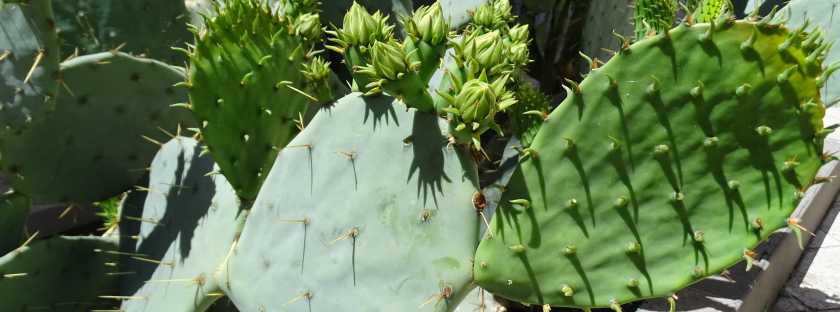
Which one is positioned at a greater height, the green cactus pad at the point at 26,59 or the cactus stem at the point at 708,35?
the cactus stem at the point at 708,35

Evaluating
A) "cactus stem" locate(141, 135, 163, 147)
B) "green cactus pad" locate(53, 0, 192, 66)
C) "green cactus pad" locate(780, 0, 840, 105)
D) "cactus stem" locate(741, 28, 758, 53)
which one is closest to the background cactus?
"cactus stem" locate(741, 28, 758, 53)

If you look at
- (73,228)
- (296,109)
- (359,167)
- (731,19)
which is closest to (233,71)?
(296,109)

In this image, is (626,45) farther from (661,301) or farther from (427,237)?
(661,301)

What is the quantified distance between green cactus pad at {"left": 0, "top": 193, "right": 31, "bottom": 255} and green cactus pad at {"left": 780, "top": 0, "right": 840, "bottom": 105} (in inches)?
69.3

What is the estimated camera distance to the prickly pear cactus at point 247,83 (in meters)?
1.26

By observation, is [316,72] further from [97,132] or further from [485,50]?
[97,132]

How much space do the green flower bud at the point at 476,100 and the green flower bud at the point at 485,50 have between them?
51 mm

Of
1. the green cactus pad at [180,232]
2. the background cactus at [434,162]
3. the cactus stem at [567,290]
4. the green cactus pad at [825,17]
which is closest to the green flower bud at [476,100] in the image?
the background cactus at [434,162]

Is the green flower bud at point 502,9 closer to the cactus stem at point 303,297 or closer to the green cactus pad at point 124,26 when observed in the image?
the green cactus pad at point 124,26

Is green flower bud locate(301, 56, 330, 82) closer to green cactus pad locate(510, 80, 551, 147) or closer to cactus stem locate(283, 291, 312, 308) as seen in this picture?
cactus stem locate(283, 291, 312, 308)

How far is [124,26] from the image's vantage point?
1.78 m

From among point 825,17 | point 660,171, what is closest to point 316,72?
point 660,171

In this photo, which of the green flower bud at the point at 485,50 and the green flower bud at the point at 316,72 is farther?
the green flower bud at the point at 316,72

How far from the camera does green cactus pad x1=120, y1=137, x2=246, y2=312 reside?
1.36m
